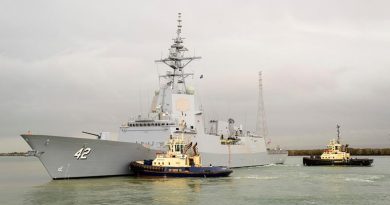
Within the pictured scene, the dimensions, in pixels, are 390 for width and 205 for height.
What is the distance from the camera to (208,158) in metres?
40.1

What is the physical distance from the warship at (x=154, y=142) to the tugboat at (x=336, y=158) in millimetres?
7944

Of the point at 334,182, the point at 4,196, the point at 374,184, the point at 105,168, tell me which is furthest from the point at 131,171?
the point at 374,184

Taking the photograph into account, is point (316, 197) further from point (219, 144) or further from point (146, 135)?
point (219, 144)

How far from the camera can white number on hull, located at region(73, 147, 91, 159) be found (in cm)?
2914

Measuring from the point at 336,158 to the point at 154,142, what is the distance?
1099 inches

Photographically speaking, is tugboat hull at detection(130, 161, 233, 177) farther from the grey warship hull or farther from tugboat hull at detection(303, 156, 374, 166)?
tugboat hull at detection(303, 156, 374, 166)

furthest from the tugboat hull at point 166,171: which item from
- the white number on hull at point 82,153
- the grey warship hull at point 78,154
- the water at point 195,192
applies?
the white number on hull at point 82,153

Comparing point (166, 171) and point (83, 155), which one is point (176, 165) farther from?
point (83, 155)

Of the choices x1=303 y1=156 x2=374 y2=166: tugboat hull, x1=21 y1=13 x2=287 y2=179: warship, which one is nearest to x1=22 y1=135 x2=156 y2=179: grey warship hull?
x1=21 y1=13 x2=287 y2=179: warship

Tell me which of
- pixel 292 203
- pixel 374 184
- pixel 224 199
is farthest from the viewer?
pixel 374 184

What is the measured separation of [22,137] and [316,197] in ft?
58.3

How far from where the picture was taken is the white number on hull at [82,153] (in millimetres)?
29141

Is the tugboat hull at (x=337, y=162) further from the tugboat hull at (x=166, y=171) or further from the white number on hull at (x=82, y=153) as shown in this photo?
the white number on hull at (x=82, y=153)

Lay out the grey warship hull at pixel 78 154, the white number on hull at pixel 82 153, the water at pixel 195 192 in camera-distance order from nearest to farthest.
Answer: the water at pixel 195 192, the grey warship hull at pixel 78 154, the white number on hull at pixel 82 153
